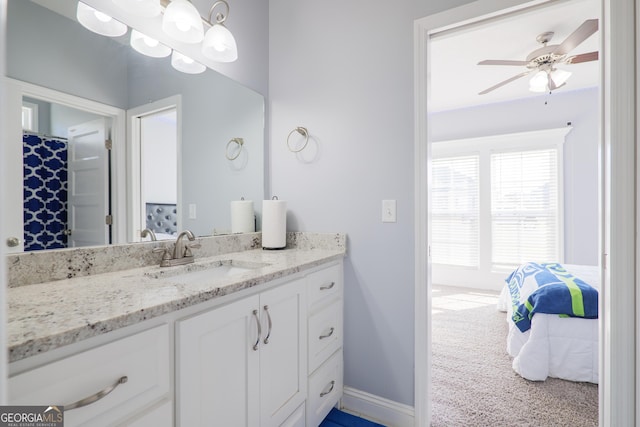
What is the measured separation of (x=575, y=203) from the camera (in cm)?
393

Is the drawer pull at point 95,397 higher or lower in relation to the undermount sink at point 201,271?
lower

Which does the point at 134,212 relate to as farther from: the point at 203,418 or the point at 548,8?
the point at 548,8

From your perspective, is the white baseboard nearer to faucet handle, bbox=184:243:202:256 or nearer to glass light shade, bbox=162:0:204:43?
faucet handle, bbox=184:243:202:256

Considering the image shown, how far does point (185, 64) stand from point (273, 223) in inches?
37.3

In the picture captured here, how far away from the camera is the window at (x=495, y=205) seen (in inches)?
161

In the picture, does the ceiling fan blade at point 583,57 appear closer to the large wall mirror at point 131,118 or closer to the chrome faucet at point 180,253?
the large wall mirror at point 131,118

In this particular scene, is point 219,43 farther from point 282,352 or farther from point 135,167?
point 282,352

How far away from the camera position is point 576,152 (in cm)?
391

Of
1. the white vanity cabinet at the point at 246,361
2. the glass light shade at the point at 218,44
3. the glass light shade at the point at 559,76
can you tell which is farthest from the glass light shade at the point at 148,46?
the glass light shade at the point at 559,76

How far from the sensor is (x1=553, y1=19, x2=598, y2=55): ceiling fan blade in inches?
81.6

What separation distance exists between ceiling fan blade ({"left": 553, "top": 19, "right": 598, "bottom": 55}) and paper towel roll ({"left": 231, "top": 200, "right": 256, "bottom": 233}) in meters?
2.54

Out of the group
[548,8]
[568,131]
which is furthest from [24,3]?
[568,131]
